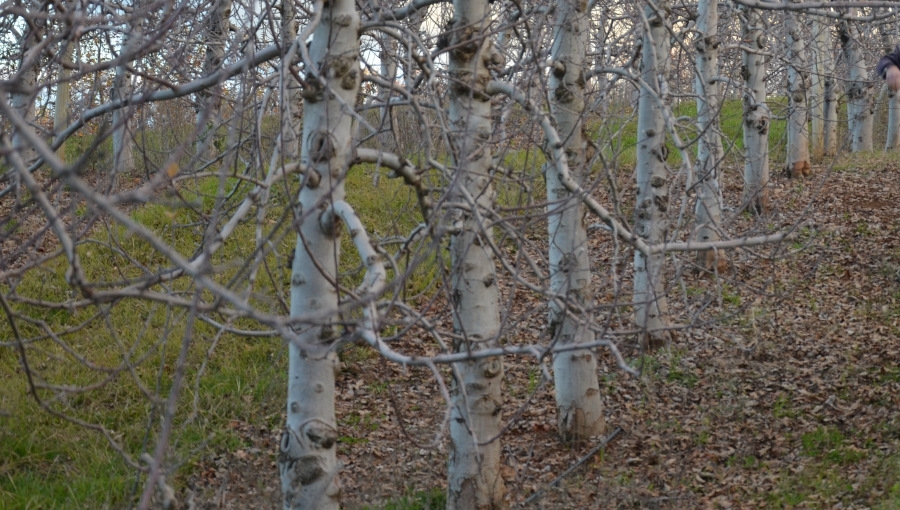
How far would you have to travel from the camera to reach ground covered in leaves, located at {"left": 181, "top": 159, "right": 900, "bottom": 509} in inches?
207

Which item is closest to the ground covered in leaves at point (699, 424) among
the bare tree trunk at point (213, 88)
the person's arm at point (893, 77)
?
the person's arm at point (893, 77)

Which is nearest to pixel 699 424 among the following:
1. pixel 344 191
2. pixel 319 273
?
pixel 344 191

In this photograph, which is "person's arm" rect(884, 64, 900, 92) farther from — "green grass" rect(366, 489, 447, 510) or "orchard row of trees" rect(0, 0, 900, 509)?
"green grass" rect(366, 489, 447, 510)

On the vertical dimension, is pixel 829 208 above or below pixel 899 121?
below

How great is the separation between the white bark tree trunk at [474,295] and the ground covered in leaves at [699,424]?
25 centimetres

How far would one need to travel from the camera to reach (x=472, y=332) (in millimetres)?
4336

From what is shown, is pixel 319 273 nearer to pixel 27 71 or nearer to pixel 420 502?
pixel 27 71

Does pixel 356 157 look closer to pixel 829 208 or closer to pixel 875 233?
pixel 875 233

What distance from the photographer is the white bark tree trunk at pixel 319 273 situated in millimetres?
3107

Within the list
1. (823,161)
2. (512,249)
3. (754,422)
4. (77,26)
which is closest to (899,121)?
(823,161)

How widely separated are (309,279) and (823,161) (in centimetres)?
1336

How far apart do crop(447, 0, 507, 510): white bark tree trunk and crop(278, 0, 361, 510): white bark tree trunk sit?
2.43 feet

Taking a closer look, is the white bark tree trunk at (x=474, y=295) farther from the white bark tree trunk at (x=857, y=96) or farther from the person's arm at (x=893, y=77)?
the white bark tree trunk at (x=857, y=96)

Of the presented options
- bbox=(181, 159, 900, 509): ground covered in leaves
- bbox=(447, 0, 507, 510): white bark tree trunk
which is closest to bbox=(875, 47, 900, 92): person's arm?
bbox=(181, 159, 900, 509): ground covered in leaves
